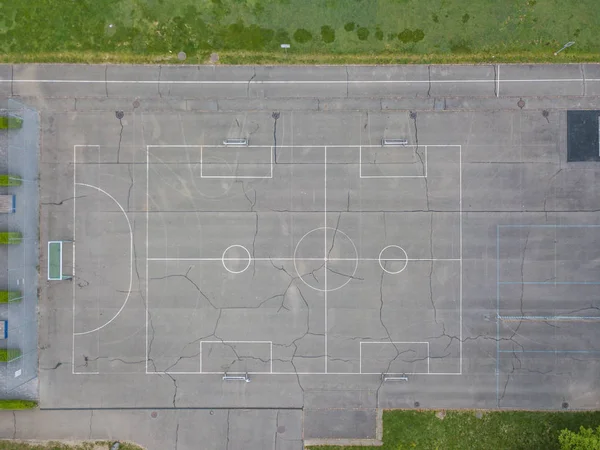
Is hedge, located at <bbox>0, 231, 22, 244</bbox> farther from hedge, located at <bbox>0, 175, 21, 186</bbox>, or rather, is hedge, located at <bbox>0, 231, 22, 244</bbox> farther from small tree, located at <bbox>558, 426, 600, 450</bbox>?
small tree, located at <bbox>558, 426, 600, 450</bbox>

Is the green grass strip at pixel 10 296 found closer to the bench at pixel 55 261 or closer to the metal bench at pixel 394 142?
the bench at pixel 55 261

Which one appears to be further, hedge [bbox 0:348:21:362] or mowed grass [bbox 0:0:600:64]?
mowed grass [bbox 0:0:600:64]

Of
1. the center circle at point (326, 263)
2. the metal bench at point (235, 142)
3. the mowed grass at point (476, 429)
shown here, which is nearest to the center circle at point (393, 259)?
the center circle at point (326, 263)

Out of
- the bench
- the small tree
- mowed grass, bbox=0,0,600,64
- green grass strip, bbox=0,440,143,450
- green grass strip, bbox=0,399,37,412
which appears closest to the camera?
the small tree

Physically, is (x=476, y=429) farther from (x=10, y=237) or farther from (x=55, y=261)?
(x=10, y=237)

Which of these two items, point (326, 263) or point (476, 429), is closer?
point (476, 429)

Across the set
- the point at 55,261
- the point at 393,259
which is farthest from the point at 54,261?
the point at 393,259

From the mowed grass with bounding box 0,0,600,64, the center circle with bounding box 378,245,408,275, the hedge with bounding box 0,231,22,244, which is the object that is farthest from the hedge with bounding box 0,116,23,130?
the center circle with bounding box 378,245,408,275
